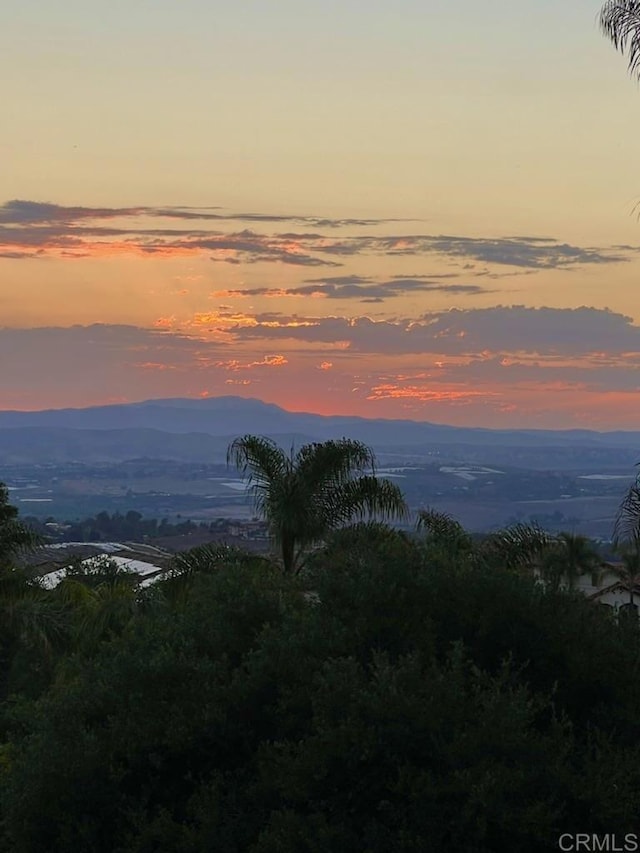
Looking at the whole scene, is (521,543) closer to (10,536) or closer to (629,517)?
(629,517)

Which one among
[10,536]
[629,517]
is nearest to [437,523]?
[10,536]

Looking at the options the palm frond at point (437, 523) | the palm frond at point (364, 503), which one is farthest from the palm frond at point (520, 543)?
the palm frond at point (364, 503)

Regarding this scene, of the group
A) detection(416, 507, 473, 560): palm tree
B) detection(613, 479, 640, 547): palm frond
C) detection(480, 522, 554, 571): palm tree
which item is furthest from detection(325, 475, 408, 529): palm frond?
detection(613, 479, 640, 547): palm frond

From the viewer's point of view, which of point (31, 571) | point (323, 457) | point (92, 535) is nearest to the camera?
point (323, 457)

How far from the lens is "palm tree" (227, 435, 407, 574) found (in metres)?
19.9

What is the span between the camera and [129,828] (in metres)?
10.5

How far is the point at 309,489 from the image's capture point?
20.1 metres

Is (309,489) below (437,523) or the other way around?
the other way around

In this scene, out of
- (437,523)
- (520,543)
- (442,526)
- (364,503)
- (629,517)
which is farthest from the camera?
(437,523)

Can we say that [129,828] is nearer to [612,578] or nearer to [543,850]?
[543,850]

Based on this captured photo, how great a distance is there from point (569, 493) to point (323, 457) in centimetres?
16485

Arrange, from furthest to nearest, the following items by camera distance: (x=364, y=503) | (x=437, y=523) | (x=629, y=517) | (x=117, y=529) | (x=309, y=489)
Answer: (x=117, y=529)
(x=437, y=523)
(x=364, y=503)
(x=309, y=489)
(x=629, y=517)

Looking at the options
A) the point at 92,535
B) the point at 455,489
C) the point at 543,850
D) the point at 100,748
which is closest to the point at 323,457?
the point at 100,748

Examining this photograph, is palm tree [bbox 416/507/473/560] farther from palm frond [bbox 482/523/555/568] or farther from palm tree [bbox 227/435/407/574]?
palm tree [bbox 227/435/407/574]
